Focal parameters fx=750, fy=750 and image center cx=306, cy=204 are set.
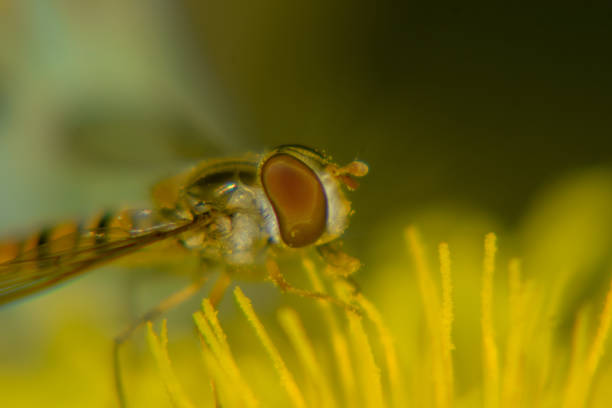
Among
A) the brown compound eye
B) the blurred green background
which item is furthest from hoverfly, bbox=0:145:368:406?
→ the blurred green background

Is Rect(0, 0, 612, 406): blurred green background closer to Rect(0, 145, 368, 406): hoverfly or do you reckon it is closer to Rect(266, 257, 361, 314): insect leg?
Rect(0, 145, 368, 406): hoverfly

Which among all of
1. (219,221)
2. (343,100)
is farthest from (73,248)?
(343,100)

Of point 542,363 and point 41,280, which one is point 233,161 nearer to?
point 41,280

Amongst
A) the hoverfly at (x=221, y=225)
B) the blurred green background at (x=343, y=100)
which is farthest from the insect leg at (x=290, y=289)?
the blurred green background at (x=343, y=100)

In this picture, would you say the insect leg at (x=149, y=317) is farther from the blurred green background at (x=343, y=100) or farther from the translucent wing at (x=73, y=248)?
the blurred green background at (x=343, y=100)

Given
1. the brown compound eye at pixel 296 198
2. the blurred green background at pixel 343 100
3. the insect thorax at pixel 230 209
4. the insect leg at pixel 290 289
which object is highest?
the blurred green background at pixel 343 100

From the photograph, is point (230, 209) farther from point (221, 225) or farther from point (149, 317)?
point (149, 317)

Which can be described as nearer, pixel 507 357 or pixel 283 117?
pixel 507 357

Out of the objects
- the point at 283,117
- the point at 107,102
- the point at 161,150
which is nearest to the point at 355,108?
the point at 283,117
